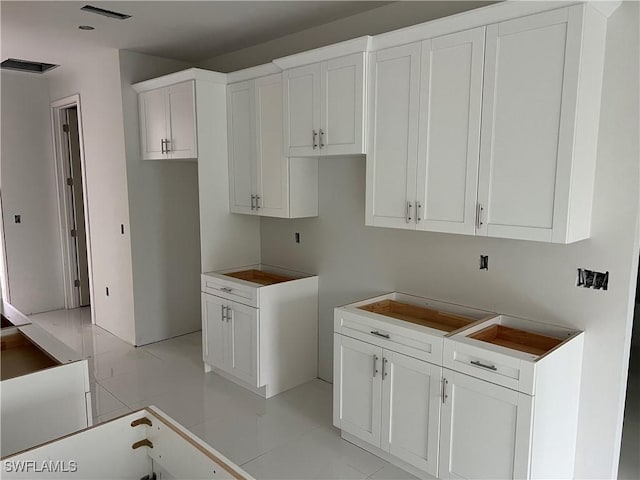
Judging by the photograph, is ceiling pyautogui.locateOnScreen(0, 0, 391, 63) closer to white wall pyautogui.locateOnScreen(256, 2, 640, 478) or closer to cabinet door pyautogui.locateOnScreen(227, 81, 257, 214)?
cabinet door pyautogui.locateOnScreen(227, 81, 257, 214)

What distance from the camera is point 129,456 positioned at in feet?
5.76

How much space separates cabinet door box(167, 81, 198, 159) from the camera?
388 cm

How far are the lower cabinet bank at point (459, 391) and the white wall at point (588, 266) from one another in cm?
9

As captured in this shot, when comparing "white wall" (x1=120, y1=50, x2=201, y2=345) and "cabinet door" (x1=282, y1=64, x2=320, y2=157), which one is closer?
"cabinet door" (x1=282, y1=64, x2=320, y2=157)

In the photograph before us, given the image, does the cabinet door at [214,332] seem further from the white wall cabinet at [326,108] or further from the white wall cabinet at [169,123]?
the white wall cabinet at [326,108]

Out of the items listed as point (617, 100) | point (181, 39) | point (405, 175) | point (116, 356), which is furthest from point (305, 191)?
point (116, 356)

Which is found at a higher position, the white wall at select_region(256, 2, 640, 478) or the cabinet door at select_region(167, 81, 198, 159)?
the cabinet door at select_region(167, 81, 198, 159)

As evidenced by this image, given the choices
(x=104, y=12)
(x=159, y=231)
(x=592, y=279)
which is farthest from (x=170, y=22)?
(x=592, y=279)

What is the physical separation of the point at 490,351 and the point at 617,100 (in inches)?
52.2

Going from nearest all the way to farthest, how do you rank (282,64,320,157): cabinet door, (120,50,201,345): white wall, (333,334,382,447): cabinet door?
(333,334,382,447): cabinet door < (282,64,320,157): cabinet door < (120,50,201,345): white wall

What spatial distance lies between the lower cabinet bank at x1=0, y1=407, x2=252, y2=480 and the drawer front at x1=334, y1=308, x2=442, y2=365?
1325 millimetres

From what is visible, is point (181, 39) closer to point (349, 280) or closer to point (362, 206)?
point (362, 206)

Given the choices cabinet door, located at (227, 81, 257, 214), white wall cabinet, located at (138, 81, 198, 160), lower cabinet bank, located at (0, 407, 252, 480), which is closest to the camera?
lower cabinet bank, located at (0, 407, 252, 480)

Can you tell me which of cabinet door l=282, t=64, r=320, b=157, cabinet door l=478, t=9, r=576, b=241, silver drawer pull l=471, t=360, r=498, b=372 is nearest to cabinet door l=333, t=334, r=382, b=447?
silver drawer pull l=471, t=360, r=498, b=372
